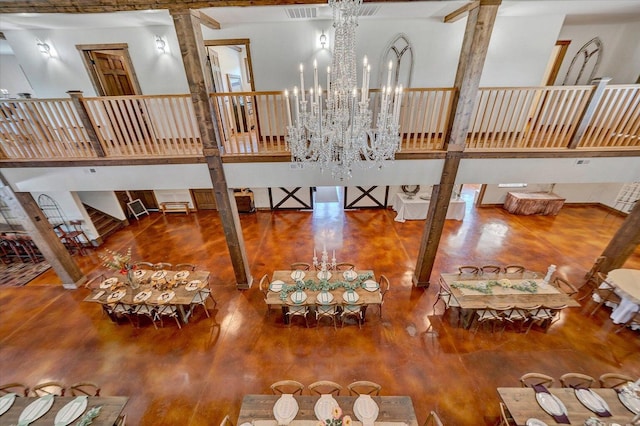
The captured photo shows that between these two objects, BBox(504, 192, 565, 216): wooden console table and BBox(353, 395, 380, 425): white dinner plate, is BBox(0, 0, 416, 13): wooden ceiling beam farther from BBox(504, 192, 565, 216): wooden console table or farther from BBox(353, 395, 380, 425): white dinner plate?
BBox(504, 192, 565, 216): wooden console table

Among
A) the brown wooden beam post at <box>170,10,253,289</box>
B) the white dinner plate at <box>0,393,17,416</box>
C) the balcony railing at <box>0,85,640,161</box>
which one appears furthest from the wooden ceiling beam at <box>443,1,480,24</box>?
the white dinner plate at <box>0,393,17,416</box>

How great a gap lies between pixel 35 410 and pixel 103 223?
7148 millimetres

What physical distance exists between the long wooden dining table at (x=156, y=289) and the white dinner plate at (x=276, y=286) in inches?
60.9

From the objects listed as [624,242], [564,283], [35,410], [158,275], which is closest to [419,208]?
[564,283]

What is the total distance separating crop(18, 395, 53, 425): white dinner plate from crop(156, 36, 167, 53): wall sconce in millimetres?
7554

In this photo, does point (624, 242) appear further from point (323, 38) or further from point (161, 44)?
point (161, 44)

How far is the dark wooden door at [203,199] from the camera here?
10.1 metres

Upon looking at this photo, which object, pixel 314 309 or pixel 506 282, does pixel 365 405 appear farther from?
pixel 506 282

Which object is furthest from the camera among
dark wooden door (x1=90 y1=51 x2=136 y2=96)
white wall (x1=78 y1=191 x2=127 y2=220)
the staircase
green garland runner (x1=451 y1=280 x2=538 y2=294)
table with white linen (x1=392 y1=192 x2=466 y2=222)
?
table with white linen (x1=392 y1=192 x2=466 y2=222)

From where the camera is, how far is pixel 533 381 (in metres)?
4.38

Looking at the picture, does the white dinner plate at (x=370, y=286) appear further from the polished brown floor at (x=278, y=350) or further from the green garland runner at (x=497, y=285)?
the green garland runner at (x=497, y=285)

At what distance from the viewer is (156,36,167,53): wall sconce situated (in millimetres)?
6456

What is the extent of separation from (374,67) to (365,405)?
731 centimetres

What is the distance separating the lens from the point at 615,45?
265 inches
